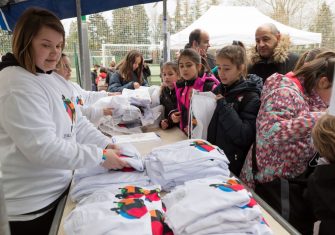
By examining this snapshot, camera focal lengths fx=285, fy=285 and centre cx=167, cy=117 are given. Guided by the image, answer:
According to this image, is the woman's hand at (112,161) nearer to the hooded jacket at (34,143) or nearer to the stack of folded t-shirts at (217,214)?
the hooded jacket at (34,143)

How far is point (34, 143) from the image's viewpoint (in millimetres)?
888

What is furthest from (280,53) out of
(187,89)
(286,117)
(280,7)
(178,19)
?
(280,7)

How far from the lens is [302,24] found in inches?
380

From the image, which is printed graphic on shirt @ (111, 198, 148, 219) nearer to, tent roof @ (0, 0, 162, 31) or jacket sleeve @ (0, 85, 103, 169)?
jacket sleeve @ (0, 85, 103, 169)

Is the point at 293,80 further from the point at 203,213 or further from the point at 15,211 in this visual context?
the point at 15,211

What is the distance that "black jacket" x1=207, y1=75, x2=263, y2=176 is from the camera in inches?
55.4

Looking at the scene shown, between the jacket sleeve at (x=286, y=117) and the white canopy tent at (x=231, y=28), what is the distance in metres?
5.65

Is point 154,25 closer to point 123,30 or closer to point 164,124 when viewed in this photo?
point 123,30

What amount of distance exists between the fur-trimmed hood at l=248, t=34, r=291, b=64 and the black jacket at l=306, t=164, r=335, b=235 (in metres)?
1.37

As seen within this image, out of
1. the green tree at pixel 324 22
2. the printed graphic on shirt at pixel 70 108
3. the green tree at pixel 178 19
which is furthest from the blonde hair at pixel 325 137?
the green tree at pixel 324 22

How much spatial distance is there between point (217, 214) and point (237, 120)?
0.76 m

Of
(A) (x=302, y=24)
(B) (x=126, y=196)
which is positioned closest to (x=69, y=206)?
(B) (x=126, y=196)

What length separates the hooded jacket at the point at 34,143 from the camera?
890 mm

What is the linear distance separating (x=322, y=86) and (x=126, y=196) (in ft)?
3.10
